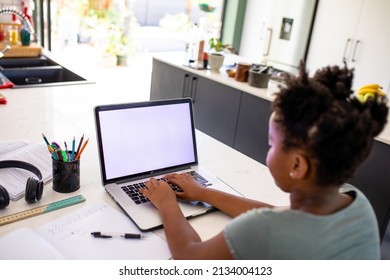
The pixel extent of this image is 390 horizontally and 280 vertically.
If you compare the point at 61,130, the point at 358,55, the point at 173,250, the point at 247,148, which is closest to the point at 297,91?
the point at 173,250

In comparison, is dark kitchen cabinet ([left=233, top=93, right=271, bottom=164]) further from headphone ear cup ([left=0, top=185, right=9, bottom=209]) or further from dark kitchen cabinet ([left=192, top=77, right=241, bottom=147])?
headphone ear cup ([left=0, top=185, right=9, bottom=209])

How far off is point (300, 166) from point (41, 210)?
0.68 meters

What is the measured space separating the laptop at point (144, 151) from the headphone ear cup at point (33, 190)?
174mm

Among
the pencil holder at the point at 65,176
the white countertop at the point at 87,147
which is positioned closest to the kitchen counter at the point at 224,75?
the white countertop at the point at 87,147

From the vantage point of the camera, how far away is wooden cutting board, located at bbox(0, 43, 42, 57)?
264 cm

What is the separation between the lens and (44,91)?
1.96m

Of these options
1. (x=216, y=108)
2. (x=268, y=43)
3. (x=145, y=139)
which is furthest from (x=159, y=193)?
(x=268, y=43)

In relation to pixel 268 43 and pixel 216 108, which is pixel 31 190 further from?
pixel 268 43

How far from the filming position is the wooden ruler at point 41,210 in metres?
0.92

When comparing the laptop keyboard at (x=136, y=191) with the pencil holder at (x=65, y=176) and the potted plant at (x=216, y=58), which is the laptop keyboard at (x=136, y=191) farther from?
the potted plant at (x=216, y=58)

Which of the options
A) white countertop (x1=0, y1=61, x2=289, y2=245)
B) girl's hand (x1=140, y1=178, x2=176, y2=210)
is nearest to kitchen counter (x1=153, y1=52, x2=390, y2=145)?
white countertop (x1=0, y1=61, x2=289, y2=245)

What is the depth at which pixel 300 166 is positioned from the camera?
0.71 meters

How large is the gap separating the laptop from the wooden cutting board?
1944 millimetres
